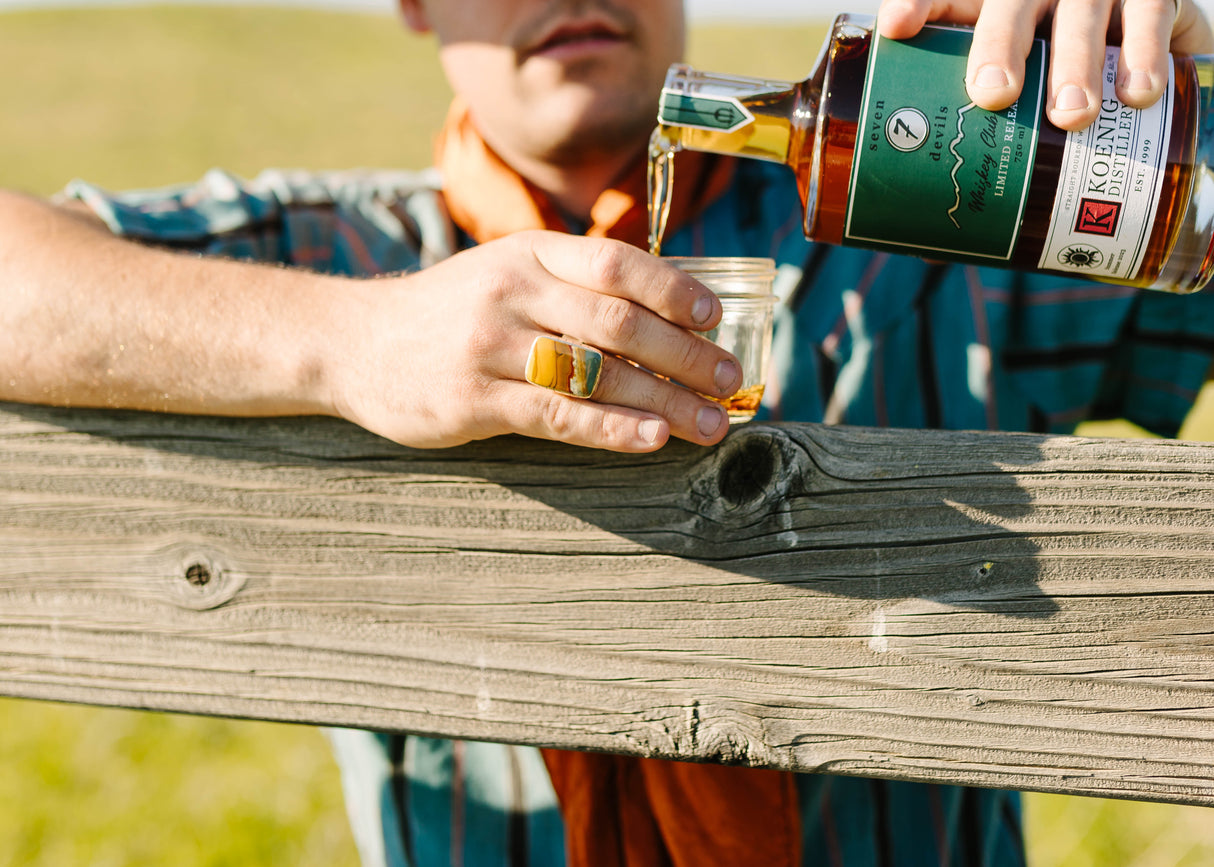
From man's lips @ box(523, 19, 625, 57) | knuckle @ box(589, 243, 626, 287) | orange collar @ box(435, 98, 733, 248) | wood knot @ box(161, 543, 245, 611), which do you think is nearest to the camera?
knuckle @ box(589, 243, 626, 287)

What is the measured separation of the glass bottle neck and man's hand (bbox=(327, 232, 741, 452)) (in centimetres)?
27

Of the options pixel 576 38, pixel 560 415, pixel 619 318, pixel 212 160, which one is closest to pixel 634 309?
pixel 619 318

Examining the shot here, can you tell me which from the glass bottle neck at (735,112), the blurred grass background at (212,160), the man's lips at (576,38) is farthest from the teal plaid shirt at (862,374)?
the blurred grass background at (212,160)

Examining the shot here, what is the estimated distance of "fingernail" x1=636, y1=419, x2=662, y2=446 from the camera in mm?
846

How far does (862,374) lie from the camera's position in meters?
1.63

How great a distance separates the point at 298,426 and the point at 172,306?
0.23 meters

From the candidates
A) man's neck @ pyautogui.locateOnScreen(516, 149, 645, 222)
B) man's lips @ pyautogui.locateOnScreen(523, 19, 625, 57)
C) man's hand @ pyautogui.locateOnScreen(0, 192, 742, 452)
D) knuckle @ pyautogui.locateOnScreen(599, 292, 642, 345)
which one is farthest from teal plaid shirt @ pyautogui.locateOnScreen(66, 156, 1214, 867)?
knuckle @ pyautogui.locateOnScreen(599, 292, 642, 345)

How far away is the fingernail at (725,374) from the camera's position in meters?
0.87

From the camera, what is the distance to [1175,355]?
5.11 feet

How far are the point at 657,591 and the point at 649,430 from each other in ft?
0.58

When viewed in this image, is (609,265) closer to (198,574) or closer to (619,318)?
(619,318)

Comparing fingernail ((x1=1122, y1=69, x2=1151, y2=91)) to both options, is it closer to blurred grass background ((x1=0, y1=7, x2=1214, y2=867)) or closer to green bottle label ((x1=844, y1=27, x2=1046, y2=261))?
green bottle label ((x1=844, y1=27, x2=1046, y2=261))

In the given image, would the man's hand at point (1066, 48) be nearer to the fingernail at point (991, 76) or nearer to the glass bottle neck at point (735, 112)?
the fingernail at point (991, 76)

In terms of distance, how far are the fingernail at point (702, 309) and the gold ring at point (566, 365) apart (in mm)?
94
